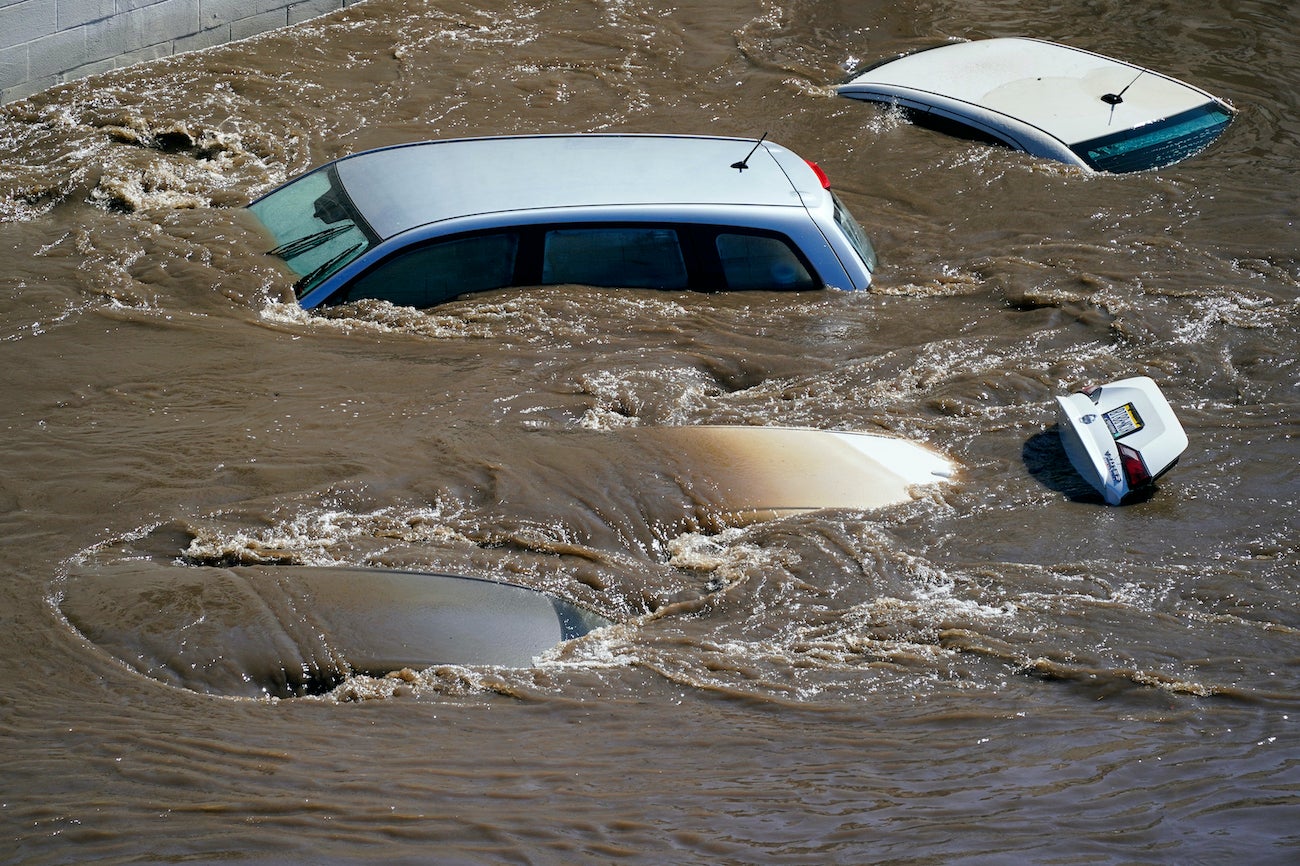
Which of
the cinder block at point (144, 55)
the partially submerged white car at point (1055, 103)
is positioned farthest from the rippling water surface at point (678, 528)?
the cinder block at point (144, 55)

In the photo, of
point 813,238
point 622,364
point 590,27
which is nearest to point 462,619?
point 622,364

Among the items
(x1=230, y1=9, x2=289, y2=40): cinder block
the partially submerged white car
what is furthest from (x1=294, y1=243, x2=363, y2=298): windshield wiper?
(x1=230, y1=9, x2=289, y2=40): cinder block

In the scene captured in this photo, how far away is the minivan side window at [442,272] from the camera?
6328 mm

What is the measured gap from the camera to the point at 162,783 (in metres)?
3.56

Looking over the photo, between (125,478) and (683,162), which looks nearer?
(125,478)

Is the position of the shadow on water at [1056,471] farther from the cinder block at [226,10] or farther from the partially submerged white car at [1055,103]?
the cinder block at [226,10]

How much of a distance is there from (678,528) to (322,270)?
244 cm

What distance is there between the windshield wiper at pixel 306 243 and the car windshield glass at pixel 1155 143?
5266 millimetres

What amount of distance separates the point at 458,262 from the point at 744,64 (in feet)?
20.9

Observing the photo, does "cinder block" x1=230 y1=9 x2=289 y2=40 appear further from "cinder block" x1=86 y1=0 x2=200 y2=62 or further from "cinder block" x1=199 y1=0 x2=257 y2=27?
"cinder block" x1=86 y1=0 x2=200 y2=62

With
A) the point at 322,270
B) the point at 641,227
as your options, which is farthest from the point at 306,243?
the point at 641,227

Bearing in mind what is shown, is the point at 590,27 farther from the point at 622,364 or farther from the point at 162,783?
the point at 162,783

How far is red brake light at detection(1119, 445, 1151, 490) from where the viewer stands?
5.99 meters

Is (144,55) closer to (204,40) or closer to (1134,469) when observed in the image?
(204,40)
